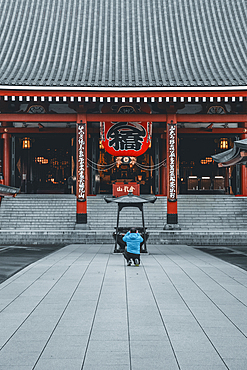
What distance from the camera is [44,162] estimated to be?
987 inches

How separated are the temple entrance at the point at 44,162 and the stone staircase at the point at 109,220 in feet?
11.0

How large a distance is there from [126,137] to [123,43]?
19.3ft

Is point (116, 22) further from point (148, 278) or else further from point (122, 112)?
point (148, 278)

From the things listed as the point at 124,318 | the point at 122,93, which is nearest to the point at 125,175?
the point at 122,93

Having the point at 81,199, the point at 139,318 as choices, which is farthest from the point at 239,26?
the point at 139,318

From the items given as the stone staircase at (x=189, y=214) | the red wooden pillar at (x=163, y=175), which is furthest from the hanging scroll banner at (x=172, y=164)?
the red wooden pillar at (x=163, y=175)

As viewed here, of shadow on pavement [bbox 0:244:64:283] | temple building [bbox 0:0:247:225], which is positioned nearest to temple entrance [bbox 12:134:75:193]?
temple building [bbox 0:0:247:225]

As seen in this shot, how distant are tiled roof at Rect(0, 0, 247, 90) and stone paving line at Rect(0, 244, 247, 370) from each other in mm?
9345

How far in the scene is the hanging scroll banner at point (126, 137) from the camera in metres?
17.3

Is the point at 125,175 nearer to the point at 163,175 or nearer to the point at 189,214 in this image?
the point at 163,175

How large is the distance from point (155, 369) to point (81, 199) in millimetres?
13416

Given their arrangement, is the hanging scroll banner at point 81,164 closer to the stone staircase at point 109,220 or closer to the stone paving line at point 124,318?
the stone staircase at point 109,220

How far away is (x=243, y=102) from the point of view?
17484 mm

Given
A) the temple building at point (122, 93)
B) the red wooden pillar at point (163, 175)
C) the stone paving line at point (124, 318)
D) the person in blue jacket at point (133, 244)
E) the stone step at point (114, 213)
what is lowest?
the stone paving line at point (124, 318)
